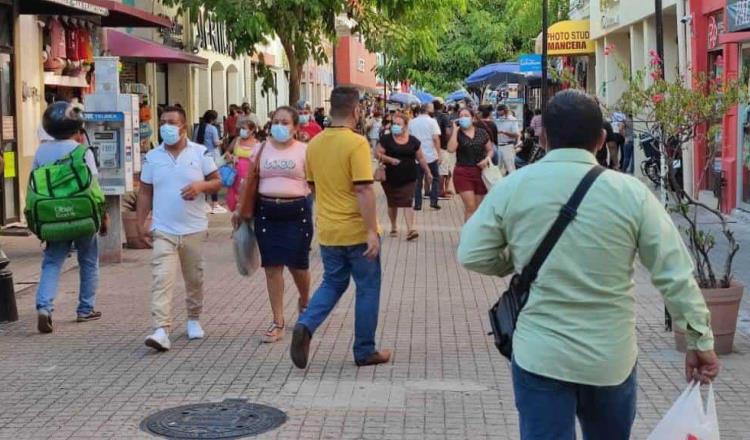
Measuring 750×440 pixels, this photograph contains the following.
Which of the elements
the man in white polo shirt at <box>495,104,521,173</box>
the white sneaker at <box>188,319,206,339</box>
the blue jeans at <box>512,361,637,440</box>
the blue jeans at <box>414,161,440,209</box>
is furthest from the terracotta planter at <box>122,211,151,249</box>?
the blue jeans at <box>512,361,637,440</box>

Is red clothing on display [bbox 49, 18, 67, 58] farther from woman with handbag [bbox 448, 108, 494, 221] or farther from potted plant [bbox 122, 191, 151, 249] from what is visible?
woman with handbag [bbox 448, 108, 494, 221]

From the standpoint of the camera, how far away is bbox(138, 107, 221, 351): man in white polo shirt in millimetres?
8062

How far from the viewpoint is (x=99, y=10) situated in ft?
49.6

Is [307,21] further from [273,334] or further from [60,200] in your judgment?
[273,334]

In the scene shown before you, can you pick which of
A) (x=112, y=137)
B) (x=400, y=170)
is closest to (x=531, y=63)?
(x=400, y=170)

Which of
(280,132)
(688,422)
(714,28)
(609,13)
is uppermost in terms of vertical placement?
(609,13)

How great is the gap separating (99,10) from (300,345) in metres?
9.30

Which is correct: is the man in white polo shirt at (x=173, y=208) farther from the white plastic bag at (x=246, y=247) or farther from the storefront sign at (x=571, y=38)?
the storefront sign at (x=571, y=38)

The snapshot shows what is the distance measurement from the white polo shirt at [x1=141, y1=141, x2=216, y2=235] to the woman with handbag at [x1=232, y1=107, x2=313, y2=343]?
0.32 meters

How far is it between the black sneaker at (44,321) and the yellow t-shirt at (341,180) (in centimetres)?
262

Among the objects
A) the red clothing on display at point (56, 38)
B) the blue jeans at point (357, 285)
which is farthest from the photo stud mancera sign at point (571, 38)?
the blue jeans at point (357, 285)

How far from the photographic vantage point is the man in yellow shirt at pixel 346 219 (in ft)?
23.7

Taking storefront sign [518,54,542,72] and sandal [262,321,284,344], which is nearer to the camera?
sandal [262,321,284,344]

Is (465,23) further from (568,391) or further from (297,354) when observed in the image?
(568,391)
